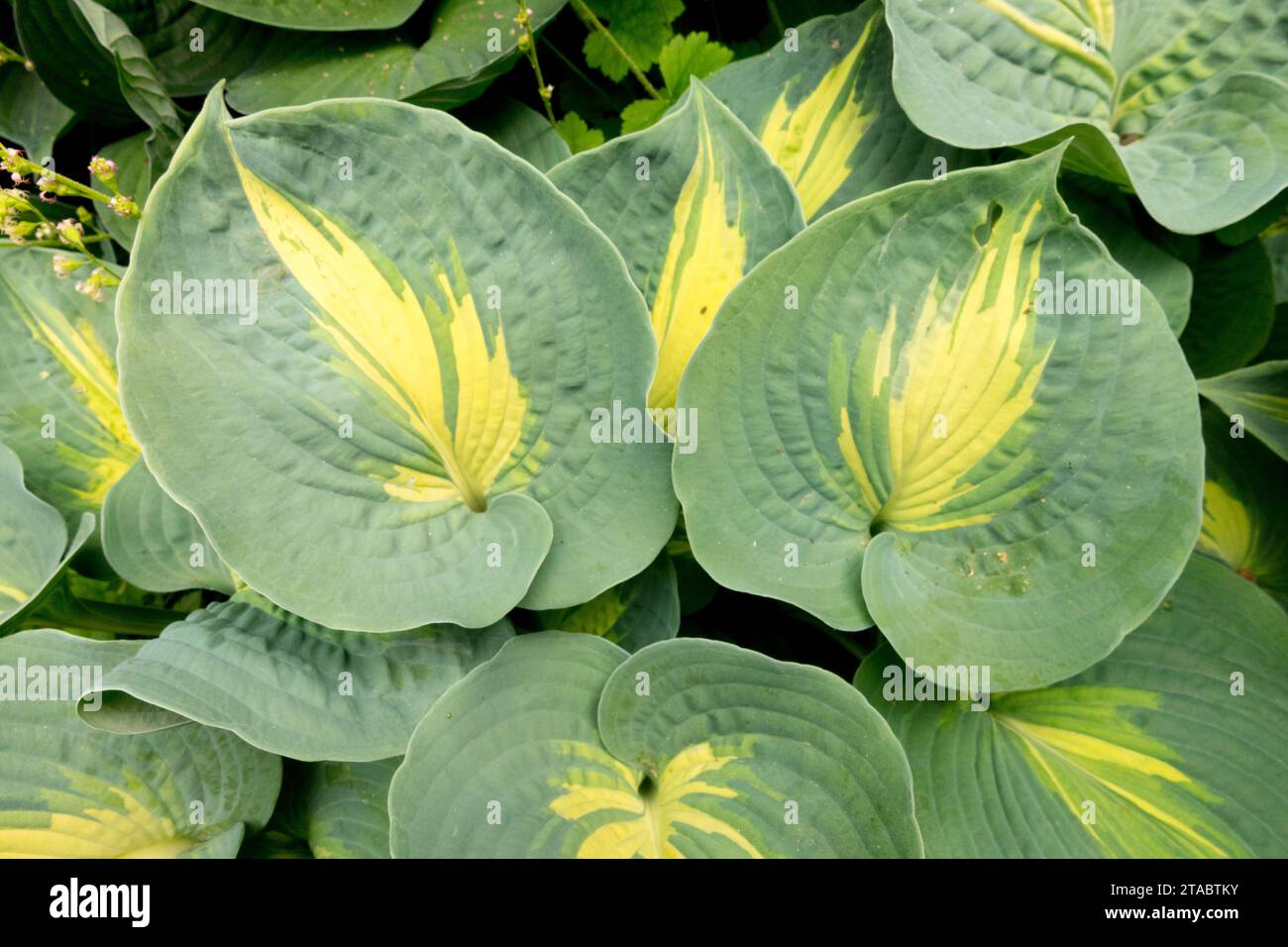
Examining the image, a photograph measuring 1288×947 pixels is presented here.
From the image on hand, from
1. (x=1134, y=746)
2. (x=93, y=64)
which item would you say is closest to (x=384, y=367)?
(x=93, y=64)

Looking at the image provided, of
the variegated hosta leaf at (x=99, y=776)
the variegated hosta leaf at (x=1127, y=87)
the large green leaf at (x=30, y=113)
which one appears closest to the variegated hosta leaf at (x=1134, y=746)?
the variegated hosta leaf at (x=1127, y=87)

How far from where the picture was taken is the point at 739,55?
5.31 ft

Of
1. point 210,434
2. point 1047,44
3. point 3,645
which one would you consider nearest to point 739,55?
point 1047,44

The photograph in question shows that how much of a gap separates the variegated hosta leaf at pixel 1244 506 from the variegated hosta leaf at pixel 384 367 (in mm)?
867

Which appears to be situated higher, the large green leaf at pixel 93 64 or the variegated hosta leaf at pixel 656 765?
the large green leaf at pixel 93 64

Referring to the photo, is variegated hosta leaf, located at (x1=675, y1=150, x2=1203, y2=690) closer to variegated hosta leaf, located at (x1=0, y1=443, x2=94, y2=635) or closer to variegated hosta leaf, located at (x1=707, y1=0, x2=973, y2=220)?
variegated hosta leaf, located at (x1=707, y1=0, x2=973, y2=220)

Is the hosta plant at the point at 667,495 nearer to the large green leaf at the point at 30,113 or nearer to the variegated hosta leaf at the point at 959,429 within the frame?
the variegated hosta leaf at the point at 959,429

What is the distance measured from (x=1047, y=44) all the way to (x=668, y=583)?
901 millimetres

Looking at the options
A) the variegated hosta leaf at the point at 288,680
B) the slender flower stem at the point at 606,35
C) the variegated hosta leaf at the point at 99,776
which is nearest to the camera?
the variegated hosta leaf at the point at 288,680

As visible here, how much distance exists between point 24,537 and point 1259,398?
1.69 metres

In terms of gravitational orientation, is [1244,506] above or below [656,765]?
above

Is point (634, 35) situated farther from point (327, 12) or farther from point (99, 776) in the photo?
point (99, 776)

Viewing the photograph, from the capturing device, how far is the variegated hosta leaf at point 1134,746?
1069 mm

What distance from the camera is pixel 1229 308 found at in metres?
1.40
